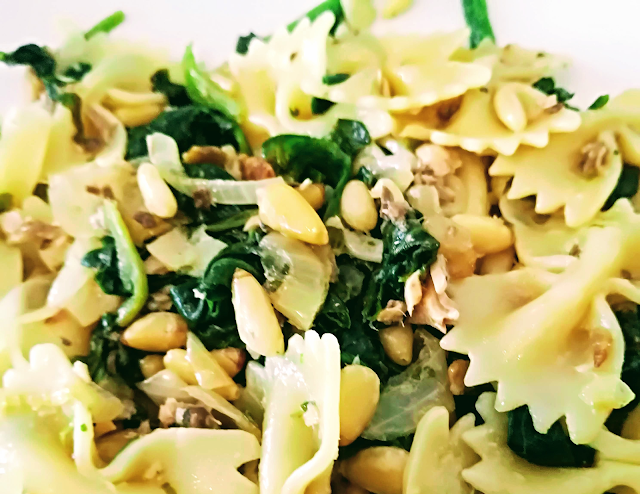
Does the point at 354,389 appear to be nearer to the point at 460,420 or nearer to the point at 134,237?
the point at 460,420

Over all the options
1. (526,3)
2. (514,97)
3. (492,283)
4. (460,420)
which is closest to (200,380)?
(460,420)

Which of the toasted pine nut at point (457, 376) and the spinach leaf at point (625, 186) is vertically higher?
the spinach leaf at point (625, 186)

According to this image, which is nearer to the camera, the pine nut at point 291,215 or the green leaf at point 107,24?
the pine nut at point 291,215

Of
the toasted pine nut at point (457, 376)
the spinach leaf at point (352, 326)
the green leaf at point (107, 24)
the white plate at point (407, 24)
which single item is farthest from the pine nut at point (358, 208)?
the green leaf at point (107, 24)

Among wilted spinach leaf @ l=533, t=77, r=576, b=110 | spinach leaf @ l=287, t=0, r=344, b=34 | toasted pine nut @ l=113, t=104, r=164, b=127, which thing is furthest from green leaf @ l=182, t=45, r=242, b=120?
wilted spinach leaf @ l=533, t=77, r=576, b=110

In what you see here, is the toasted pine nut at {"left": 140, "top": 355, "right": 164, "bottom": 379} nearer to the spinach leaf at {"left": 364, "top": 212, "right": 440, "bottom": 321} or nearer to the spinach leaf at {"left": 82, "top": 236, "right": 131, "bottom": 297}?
the spinach leaf at {"left": 82, "top": 236, "right": 131, "bottom": 297}

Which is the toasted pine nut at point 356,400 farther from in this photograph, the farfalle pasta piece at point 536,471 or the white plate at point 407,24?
the white plate at point 407,24

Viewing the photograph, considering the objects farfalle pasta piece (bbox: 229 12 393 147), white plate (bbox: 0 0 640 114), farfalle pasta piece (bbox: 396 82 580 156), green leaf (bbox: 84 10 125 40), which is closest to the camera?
farfalle pasta piece (bbox: 396 82 580 156)
